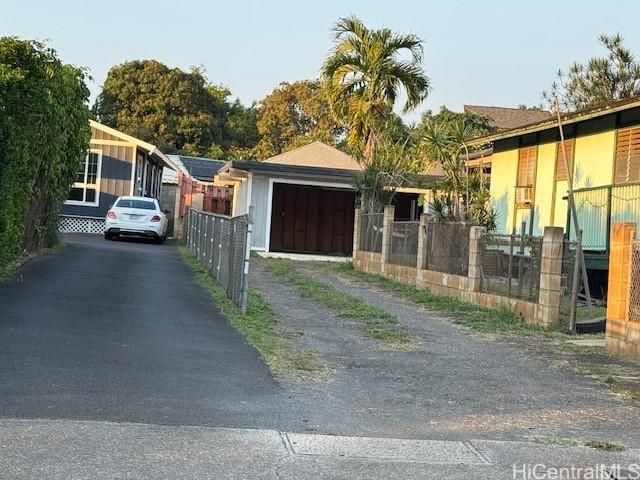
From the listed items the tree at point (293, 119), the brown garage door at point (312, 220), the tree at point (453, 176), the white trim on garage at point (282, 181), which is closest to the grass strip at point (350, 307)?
the tree at point (453, 176)

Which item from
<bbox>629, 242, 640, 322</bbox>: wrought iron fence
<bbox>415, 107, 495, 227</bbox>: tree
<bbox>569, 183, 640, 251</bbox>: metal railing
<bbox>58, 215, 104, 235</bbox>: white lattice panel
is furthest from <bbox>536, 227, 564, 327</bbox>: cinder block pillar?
<bbox>58, 215, 104, 235</bbox>: white lattice panel

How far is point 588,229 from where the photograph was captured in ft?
55.6

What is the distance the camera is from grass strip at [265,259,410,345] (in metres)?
11.2

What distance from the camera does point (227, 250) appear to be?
14.8 meters

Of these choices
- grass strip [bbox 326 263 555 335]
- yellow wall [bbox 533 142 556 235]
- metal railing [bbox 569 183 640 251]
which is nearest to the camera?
grass strip [bbox 326 263 555 335]

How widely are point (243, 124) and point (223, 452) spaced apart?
209 ft

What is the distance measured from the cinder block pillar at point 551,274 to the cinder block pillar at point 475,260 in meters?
2.62

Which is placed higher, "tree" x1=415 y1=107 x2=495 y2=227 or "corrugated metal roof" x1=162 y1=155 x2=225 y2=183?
"corrugated metal roof" x1=162 y1=155 x2=225 y2=183

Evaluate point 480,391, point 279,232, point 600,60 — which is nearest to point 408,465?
point 480,391

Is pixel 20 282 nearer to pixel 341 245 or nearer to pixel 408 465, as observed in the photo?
pixel 408 465

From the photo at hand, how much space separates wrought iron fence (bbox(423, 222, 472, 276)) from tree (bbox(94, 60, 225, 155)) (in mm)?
42314

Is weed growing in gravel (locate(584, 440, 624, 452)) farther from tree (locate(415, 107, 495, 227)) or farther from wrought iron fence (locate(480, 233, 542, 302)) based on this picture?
tree (locate(415, 107, 495, 227))

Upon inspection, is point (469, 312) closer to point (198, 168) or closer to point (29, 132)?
point (29, 132)

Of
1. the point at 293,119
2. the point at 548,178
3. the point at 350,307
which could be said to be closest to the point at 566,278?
the point at 350,307
